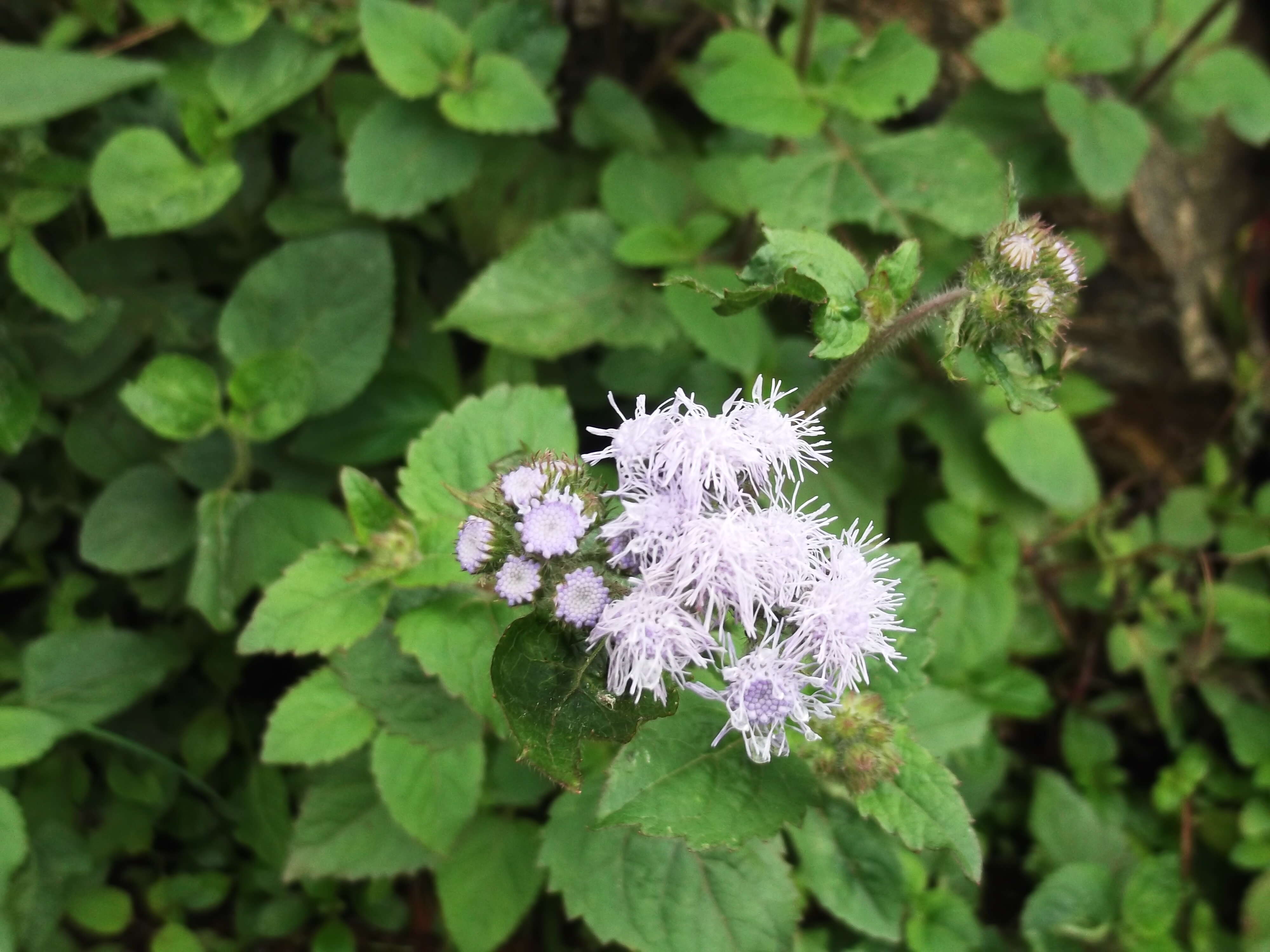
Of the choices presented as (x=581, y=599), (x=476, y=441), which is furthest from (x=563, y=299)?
(x=581, y=599)

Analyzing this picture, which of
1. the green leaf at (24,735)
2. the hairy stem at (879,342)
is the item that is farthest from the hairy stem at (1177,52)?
the green leaf at (24,735)

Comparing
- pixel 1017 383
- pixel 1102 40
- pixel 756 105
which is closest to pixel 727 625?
pixel 1017 383

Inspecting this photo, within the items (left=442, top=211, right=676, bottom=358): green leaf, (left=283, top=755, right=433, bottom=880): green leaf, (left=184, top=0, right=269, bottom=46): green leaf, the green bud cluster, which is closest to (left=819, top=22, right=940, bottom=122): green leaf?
(left=442, top=211, right=676, bottom=358): green leaf

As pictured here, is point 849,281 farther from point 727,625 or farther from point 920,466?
point 920,466

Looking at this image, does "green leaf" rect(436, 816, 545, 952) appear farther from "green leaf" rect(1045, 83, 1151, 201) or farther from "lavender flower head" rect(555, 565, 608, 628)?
"green leaf" rect(1045, 83, 1151, 201)

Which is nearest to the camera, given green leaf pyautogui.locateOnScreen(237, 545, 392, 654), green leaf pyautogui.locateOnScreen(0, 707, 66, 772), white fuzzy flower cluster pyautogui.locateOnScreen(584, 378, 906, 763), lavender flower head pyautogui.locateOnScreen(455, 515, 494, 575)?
white fuzzy flower cluster pyautogui.locateOnScreen(584, 378, 906, 763)

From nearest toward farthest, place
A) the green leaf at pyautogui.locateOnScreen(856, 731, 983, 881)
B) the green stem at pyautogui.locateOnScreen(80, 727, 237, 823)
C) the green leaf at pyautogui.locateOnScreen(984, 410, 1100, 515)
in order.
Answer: the green leaf at pyautogui.locateOnScreen(856, 731, 983, 881), the green stem at pyautogui.locateOnScreen(80, 727, 237, 823), the green leaf at pyautogui.locateOnScreen(984, 410, 1100, 515)

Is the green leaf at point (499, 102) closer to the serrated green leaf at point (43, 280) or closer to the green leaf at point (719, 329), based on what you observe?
the green leaf at point (719, 329)
